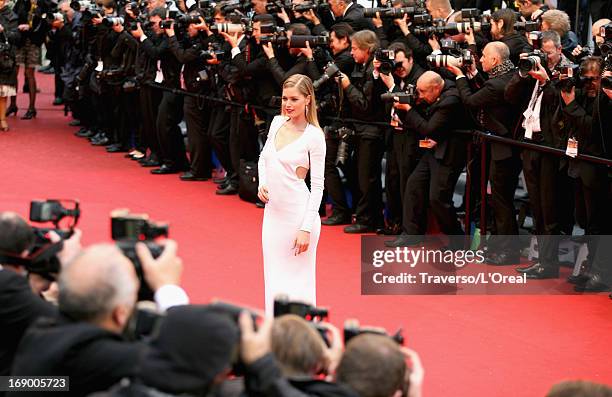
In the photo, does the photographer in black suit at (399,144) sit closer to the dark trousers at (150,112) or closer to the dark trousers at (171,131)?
the dark trousers at (171,131)

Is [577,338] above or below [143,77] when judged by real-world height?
below

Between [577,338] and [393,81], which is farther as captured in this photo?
Result: [393,81]

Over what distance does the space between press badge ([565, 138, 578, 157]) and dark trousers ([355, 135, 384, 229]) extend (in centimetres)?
240

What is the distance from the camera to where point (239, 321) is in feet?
11.4

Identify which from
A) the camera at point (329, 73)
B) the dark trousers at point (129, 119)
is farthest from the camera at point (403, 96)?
the dark trousers at point (129, 119)

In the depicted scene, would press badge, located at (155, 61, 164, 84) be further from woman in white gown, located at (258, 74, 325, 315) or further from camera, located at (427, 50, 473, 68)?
woman in white gown, located at (258, 74, 325, 315)

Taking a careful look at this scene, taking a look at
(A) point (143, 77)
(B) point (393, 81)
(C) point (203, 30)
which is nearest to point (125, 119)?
(A) point (143, 77)

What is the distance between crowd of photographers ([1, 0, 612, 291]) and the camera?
28.0 feet

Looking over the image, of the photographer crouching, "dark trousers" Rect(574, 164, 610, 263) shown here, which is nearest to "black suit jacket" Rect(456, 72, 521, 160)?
"dark trousers" Rect(574, 164, 610, 263)

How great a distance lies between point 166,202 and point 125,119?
→ 333 cm

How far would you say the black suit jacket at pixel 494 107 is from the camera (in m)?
8.92

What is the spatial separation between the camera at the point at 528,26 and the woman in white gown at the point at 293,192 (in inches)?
124

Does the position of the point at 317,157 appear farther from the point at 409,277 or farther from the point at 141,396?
the point at 141,396

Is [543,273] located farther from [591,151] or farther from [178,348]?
[178,348]
